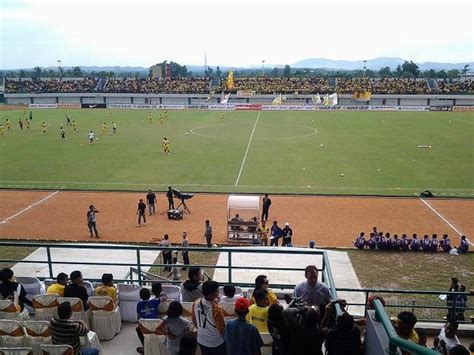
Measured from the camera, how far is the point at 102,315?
7441mm

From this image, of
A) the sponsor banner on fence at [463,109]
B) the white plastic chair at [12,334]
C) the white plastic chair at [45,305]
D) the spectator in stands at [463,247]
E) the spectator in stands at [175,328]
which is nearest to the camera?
the spectator in stands at [175,328]

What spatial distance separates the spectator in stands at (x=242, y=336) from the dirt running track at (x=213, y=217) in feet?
46.3

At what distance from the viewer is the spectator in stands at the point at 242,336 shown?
549cm

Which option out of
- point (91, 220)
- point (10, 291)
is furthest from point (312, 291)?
point (91, 220)

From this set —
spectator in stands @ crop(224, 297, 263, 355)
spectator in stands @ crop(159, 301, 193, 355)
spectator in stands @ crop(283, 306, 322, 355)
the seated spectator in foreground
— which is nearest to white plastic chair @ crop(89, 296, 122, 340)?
spectator in stands @ crop(159, 301, 193, 355)

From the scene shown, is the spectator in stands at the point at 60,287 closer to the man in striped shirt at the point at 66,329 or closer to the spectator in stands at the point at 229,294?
the man in striped shirt at the point at 66,329

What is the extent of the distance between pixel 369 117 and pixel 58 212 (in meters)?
47.0

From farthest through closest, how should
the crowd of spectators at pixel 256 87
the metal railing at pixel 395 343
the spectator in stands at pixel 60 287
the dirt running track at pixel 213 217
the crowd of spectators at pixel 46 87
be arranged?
the crowd of spectators at pixel 46 87, the crowd of spectators at pixel 256 87, the dirt running track at pixel 213 217, the spectator in stands at pixel 60 287, the metal railing at pixel 395 343

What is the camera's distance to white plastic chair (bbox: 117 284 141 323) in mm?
7980

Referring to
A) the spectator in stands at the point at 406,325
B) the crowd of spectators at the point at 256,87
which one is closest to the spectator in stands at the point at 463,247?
the spectator in stands at the point at 406,325

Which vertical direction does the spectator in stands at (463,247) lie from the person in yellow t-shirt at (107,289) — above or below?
below

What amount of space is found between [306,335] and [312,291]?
138cm

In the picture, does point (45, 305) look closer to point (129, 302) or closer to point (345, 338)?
point (129, 302)

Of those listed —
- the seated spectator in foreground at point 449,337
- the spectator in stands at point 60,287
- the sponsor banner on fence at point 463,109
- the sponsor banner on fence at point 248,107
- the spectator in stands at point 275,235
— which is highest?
the spectator in stands at point 60,287
